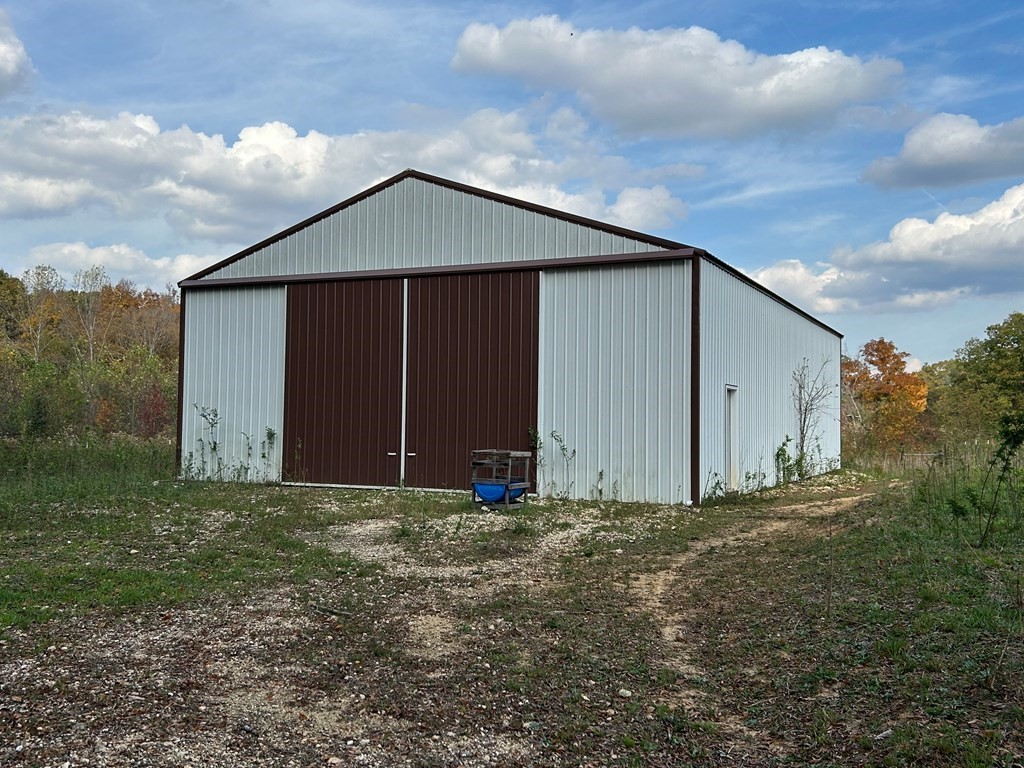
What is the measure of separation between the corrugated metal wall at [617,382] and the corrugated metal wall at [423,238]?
562 mm

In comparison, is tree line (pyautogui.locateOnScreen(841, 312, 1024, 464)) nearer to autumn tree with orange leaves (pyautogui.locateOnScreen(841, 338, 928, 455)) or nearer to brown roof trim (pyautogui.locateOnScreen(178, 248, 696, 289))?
autumn tree with orange leaves (pyautogui.locateOnScreen(841, 338, 928, 455))

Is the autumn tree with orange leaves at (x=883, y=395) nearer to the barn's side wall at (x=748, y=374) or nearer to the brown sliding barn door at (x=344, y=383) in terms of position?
the barn's side wall at (x=748, y=374)

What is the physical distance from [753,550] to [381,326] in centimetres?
854

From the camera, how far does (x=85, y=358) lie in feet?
128

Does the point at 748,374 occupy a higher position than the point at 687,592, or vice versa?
the point at 748,374

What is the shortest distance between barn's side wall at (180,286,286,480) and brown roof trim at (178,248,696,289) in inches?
7.5

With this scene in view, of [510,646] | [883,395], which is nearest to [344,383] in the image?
[510,646]

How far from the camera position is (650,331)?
Result: 43.0 feet

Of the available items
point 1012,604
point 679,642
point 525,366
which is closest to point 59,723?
point 679,642

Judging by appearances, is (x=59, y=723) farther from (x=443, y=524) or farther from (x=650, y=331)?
(x=650, y=331)

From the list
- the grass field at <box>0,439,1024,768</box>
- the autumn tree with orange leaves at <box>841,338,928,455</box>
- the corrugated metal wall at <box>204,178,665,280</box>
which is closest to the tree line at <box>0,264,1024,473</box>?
the autumn tree with orange leaves at <box>841,338,928,455</box>

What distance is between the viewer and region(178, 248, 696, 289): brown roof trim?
43.1ft

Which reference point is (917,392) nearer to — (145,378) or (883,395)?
(883,395)

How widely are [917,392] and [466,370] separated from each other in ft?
77.6
